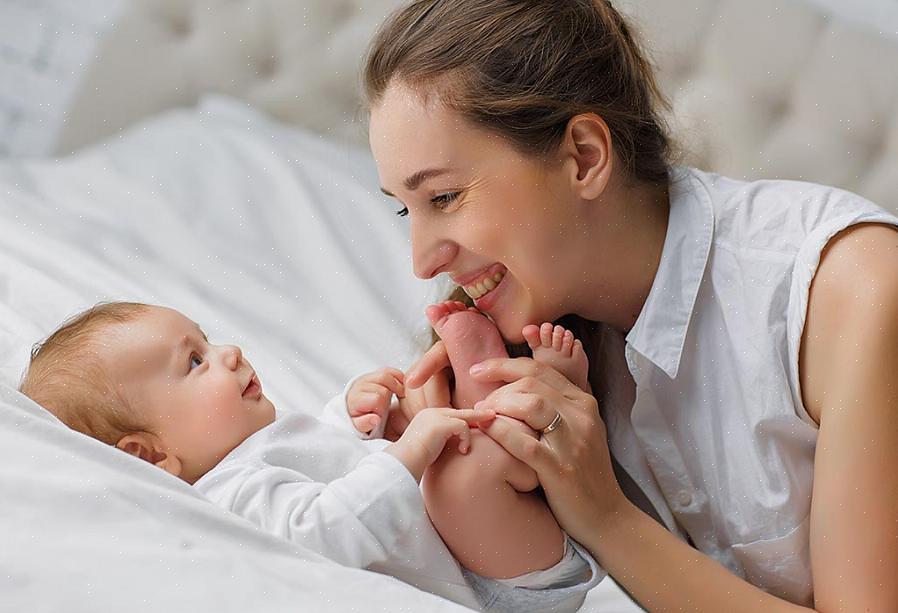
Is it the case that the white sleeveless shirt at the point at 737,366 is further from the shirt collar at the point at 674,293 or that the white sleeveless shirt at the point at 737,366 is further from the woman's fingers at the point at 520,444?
the woman's fingers at the point at 520,444

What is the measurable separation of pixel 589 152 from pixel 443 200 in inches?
7.2

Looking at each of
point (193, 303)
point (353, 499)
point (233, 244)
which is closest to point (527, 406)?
point (353, 499)

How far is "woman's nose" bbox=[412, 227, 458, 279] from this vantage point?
1386 mm

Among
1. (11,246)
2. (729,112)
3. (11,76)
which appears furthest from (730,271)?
(11,76)

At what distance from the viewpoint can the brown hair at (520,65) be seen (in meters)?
1.37

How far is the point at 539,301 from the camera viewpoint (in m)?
1.43

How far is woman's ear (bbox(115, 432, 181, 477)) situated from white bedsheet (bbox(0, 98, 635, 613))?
0.18m

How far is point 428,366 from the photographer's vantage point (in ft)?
4.76

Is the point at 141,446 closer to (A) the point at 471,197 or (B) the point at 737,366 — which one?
(A) the point at 471,197

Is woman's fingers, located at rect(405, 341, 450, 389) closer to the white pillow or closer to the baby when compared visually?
the baby

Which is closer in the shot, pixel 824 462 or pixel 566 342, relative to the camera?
pixel 824 462

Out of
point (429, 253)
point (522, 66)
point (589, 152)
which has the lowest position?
point (429, 253)

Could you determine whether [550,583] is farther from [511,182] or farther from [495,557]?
[511,182]

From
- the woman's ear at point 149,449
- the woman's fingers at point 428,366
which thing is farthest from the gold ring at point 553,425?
the woman's ear at point 149,449
